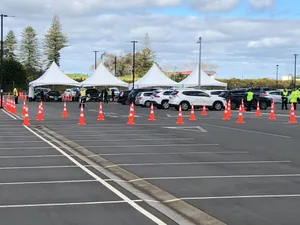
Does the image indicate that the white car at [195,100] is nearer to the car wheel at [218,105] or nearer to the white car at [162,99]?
the car wheel at [218,105]

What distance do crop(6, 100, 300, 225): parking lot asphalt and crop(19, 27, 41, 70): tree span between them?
114 meters

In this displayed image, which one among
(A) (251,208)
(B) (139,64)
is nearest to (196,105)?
(A) (251,208)

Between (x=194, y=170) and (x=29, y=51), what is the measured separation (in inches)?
4922

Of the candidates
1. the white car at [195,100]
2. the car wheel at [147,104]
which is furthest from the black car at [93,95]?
the white car at [195,100]

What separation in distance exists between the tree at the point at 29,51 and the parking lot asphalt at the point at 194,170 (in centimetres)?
11419

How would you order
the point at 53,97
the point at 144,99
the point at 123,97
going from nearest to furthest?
the point at 144,99 → the point at 123,97 → the point at 53,97

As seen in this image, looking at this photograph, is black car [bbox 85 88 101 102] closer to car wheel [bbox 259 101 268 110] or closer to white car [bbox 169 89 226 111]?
white car [bbox 169 89 226 111]

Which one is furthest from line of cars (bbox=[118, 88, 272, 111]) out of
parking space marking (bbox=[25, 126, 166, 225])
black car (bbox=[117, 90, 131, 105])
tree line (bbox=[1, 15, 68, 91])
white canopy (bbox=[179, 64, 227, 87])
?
tree line (bbox=[1, 15, 68, 91])

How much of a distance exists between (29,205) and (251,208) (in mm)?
3099

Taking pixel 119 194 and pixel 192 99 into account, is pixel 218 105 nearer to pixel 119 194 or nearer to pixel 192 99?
pixel 192 99

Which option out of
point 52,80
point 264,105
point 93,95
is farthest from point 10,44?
point 264,105

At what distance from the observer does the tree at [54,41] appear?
130 m

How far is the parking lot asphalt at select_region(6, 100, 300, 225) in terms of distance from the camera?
24.6 feet

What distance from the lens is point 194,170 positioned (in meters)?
11.2
